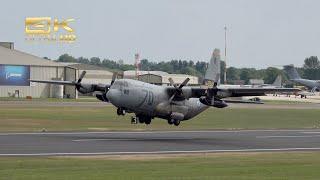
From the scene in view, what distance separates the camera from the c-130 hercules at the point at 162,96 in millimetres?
51287

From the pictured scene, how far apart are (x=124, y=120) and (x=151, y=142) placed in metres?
27.9

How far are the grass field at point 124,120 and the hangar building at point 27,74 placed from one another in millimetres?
47066

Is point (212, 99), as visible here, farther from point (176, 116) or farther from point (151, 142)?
point (151, 142)

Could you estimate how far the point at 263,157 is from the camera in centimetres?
3909

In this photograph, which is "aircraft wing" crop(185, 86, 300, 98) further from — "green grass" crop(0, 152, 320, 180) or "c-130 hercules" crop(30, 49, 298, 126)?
"green grass" crop(0, 152, 320, 180)

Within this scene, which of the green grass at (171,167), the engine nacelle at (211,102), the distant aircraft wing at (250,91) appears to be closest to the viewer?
the green grass at (171,167)

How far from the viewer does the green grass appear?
2852 centimetres

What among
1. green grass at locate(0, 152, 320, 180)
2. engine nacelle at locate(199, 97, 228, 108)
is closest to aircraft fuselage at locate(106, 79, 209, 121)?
engine nacelle at locate(199, 97, 228, 108)

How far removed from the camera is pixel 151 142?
48.3m

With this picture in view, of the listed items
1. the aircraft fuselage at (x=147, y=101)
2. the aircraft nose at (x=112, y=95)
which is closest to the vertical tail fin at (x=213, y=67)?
the aircraft fuselage at (x=147, y=101)

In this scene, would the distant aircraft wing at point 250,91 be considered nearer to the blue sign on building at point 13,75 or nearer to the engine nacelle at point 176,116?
the engine nacelle at point 176,116

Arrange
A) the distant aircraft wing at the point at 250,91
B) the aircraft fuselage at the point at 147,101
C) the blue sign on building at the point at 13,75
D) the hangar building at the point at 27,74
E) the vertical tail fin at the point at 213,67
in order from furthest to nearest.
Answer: the hangar building at the point at 27,74
the blue sign on building at the point at 13,75
the vertical tail fin at the point at 213,67
the distant aircraft wing at the point at 250,91
the aircraft fuselage at the point at 147,101

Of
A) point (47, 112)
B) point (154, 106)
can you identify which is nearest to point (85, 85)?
point (154, 106)

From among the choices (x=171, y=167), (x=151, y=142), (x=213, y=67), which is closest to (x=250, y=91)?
(x=213, y=67)
